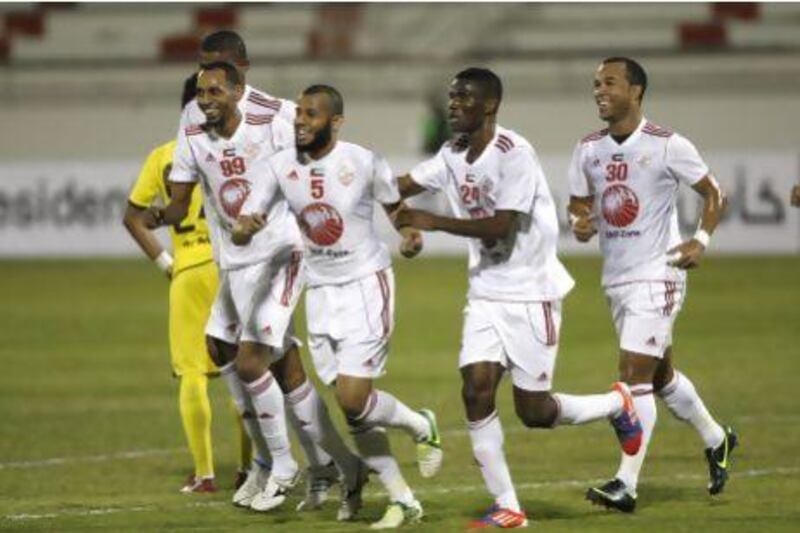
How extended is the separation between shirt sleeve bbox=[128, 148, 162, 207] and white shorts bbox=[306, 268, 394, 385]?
2.09 m

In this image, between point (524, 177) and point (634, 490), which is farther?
point (634, 490)

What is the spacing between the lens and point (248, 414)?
420 inches

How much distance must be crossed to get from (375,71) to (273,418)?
22.8 metres

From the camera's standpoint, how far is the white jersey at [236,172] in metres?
10.2

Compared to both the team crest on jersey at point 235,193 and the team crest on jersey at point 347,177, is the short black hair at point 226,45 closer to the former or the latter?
the team crest on jersey at point 235,193

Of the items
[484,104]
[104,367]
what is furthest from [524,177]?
[104,367]

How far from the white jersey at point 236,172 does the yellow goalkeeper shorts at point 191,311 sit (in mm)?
1081

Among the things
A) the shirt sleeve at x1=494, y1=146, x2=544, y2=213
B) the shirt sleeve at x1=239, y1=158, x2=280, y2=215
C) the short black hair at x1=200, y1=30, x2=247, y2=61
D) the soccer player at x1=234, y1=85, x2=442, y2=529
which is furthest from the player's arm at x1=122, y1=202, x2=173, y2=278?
the shirt sleeve at x1=494, y1=146, x2=544, y2=213

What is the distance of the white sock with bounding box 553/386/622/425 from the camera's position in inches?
379

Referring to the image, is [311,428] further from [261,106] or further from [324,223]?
[261,106]

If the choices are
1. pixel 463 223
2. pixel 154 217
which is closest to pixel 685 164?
pixel 463 223

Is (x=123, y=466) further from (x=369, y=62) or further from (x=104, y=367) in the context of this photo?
(x=369, y=62)

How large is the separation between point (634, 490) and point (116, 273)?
60.4 ft

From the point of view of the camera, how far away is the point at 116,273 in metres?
27.5
